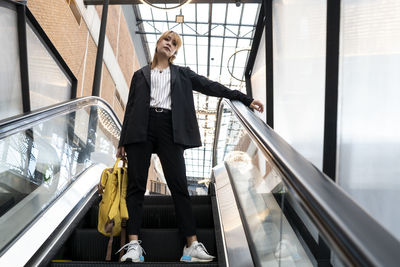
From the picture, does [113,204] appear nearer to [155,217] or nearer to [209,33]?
[155,217]

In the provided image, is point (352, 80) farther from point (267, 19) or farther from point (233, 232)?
point (267, 19)

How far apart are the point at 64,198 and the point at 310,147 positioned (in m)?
2.26

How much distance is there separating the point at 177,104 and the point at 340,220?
2249mm

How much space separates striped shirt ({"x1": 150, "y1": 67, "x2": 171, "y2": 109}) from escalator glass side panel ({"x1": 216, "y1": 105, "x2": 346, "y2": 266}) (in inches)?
30.6

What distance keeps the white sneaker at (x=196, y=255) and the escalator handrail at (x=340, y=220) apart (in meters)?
1.40

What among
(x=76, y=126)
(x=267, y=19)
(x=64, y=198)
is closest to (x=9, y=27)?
(x=76, y=126)

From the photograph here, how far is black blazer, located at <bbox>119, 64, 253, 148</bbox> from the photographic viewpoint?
10.0 ft

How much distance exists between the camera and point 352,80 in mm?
2936

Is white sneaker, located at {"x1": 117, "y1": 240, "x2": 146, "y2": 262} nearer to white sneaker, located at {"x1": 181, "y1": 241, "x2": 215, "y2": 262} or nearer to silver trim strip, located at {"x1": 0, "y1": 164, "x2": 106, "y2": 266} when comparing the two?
white sneaker, located at {"x1": 181, "y1": 241, "x2": 215, "y2": 262}

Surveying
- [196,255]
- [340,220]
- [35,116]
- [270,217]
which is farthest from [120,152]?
[340,220]

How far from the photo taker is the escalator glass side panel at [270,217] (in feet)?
5.16

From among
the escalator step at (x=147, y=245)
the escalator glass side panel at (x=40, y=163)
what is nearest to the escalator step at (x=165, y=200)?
the escalator glass side panel at (x=40, y=163)

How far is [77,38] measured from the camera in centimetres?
946

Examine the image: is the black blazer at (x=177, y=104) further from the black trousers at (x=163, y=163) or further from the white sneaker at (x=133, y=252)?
the white sneaker at (x=133, y=252)
